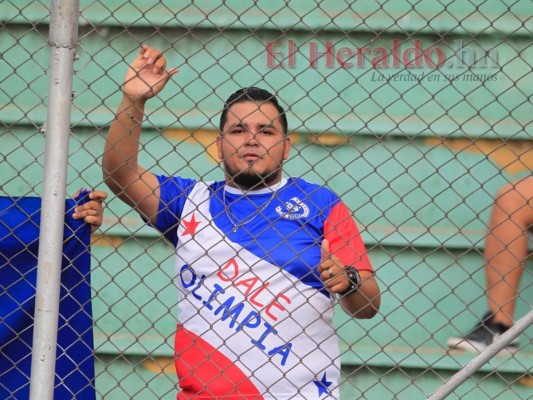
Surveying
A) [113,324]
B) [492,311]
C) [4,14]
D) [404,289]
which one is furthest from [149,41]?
[492,311]

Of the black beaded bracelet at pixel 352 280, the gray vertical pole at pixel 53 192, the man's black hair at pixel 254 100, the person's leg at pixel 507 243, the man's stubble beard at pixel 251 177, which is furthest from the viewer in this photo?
the person's leg at pixel 507 243

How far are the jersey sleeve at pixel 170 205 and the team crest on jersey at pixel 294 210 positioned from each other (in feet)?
1.17

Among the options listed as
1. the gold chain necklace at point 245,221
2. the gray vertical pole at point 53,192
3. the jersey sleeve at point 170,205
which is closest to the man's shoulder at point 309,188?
the gold chain necklace at point 245,221

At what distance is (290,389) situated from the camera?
339 cm

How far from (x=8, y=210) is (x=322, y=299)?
3.77 feet

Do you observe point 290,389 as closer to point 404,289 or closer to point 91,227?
point 91,227

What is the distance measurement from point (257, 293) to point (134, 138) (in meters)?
0.68

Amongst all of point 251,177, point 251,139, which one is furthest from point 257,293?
point 251,139

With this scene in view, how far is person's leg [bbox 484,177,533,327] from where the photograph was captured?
427 cm

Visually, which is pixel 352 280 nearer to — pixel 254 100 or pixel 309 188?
pixel 309 188

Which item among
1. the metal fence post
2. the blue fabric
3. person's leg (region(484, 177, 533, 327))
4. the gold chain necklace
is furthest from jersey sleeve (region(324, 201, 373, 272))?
person's leg (region(484, 177, 533, 327))

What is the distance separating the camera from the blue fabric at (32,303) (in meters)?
3.48

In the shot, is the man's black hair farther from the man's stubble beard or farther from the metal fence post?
the metal fence post

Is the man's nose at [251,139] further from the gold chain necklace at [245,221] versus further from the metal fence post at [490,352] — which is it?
the metal fence post at [490,352]
